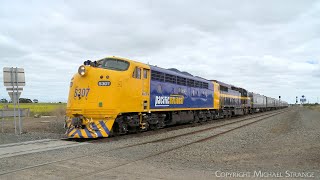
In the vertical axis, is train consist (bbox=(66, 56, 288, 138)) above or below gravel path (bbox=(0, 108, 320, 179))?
above

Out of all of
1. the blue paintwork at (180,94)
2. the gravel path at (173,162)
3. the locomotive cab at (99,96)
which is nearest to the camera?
the gravel path at (173,162)

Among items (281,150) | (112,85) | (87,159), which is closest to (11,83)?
(112,85)

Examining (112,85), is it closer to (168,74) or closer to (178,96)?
(168,74)

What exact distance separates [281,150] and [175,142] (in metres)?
3.93

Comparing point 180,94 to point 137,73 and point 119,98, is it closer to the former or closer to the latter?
point 137,73

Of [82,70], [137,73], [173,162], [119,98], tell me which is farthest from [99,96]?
[173,162]

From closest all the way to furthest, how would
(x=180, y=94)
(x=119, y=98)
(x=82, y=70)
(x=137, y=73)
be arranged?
(x=119, y=98)
(x=82, y=70)
(x=137, y=73)
(x=180, y=94)

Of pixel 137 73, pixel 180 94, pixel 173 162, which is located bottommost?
pixel 173 162

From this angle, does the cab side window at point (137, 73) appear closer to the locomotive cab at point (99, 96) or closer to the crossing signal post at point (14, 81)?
the locomotive cab at point (99, 96)

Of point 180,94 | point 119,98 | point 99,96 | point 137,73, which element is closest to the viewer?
point 99,96

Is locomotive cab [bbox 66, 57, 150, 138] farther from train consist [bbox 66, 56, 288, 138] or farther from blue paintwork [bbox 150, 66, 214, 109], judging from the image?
blue paintwork [bbox 150, 66, 214, 109]

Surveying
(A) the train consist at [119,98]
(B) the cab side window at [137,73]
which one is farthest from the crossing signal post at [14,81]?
(B) the cab side window at [137,73]

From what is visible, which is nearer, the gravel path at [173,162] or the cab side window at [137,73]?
the gravel path at [173,162]

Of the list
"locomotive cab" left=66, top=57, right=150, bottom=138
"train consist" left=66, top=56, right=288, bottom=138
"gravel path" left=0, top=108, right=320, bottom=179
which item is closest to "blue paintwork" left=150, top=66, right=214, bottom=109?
"train consist" left=66, top=56, right=288, bottom=138
